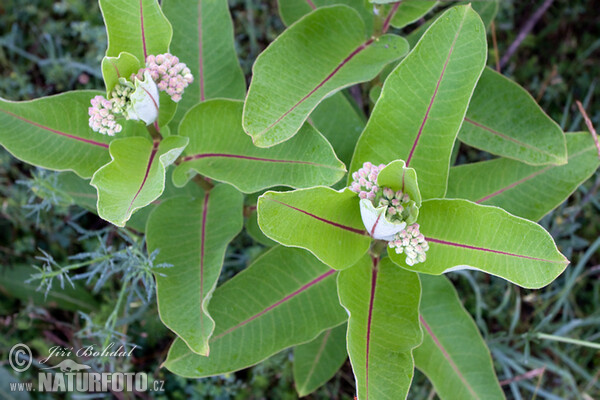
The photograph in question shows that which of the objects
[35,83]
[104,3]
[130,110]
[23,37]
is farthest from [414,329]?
[23,37]

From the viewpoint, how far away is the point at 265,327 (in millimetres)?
1663

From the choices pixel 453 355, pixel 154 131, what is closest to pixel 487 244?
pixel 453 355

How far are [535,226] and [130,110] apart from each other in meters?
1.08

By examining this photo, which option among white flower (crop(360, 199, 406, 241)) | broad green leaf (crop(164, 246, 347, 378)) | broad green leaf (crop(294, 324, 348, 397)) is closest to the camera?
white flower (crop(360, 199, 406, 241))

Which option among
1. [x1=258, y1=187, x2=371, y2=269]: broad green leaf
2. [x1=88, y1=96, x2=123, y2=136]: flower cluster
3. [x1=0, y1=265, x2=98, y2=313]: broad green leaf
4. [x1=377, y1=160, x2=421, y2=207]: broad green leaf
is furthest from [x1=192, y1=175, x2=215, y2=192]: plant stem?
[x1=0, y1=265, x2=98, y2=313]: broad green leaf

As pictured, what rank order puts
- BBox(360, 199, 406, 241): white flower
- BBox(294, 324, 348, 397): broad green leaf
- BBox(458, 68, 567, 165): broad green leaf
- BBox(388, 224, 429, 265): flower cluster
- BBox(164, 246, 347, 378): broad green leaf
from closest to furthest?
BBox(360, 199, 406, 241): white flower
BBox(388, 224, 429, 265): flower cluster
BBox(164, 246, 347, 378): broad green leaf
BBox(458, 68, 567, 165): broad green leaf
BBox(294, 324, 348, 397): broad green leaf

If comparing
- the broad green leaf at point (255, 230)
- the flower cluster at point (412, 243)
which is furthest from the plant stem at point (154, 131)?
the flower cluster at point (412, 243)

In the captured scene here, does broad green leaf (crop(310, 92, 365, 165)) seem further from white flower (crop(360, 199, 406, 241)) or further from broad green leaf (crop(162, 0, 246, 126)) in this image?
Answer: white flower (crop(360, 199, 406, 241))

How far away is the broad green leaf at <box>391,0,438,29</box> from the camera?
1825 millimetres

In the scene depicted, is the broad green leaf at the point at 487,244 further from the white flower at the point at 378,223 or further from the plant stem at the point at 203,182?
the plant stem at the point at 203,182

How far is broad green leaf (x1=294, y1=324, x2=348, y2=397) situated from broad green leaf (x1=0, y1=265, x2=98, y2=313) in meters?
1.06

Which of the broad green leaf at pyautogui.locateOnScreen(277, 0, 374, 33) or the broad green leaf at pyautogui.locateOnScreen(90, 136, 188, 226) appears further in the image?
the broad green leaf at pyautogui.locateOnScreen(277, 0, 374, 33)
